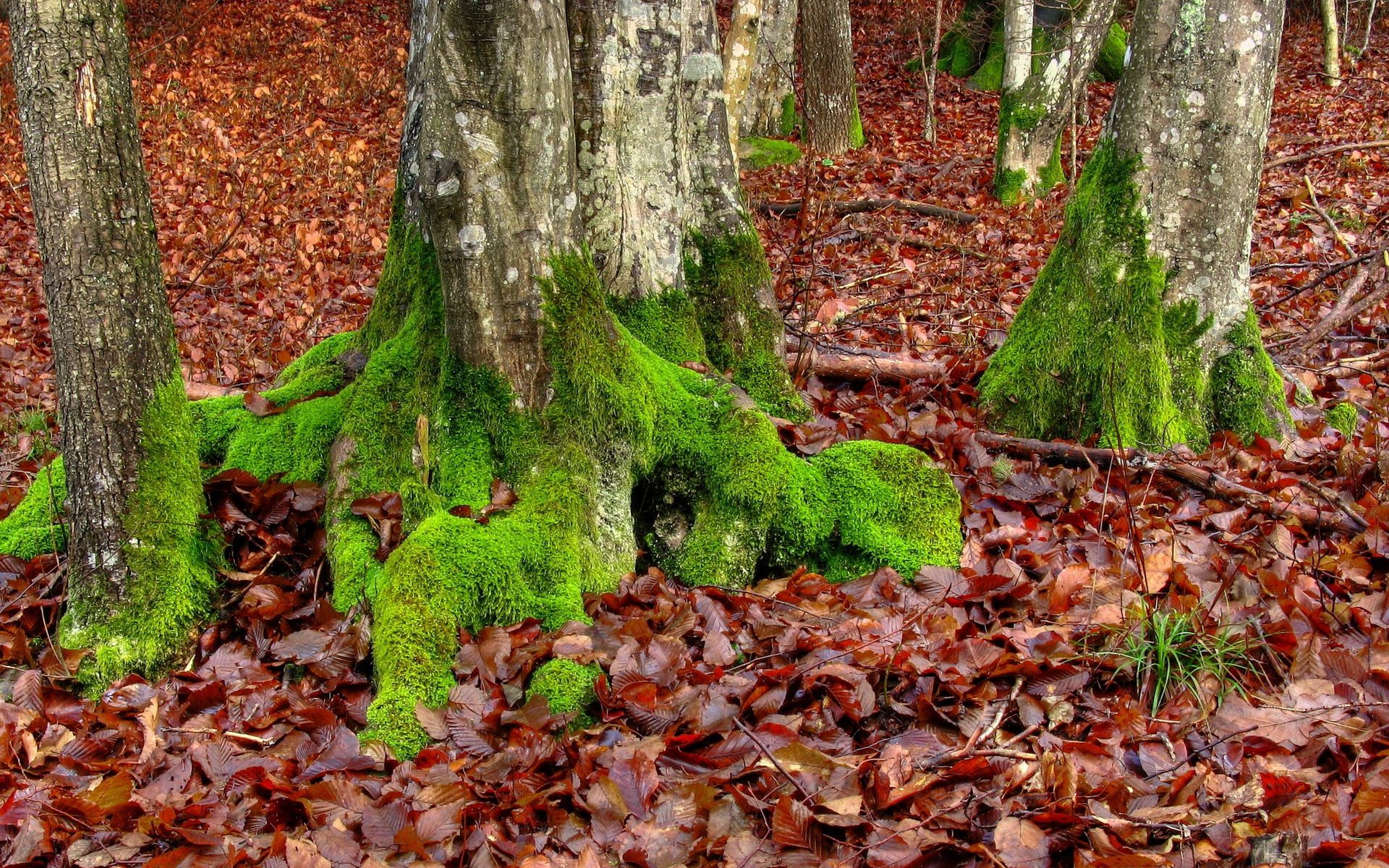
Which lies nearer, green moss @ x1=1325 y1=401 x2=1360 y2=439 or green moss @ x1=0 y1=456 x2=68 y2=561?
green moss @ x1=0 y1=456 x2=68 y2=561

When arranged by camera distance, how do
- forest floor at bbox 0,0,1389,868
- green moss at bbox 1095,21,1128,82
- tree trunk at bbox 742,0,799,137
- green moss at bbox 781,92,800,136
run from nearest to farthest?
1. forest floor at bbox 0,0,1389,868
2. tree trunk at bbox 742,0,799,137
3. green moss at bbox 781,92,800,136
4. green moss at bbox 1095,21,1128,82

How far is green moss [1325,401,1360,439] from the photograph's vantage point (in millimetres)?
5094

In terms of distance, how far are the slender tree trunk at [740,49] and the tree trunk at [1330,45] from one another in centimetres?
999

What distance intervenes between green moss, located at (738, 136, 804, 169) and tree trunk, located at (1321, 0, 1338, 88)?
9.14m

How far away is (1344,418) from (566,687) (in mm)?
4304

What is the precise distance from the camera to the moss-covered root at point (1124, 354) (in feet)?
15.9

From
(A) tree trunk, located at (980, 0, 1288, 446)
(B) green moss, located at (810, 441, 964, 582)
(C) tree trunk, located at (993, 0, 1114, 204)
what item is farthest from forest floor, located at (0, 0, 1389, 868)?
(C) tree trunk, located at (993, 0, 1114, 204)

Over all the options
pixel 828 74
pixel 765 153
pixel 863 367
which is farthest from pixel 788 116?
pixel 863 367

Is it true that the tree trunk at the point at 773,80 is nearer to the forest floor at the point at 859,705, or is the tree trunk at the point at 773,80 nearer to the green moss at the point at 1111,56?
the green moss at the point at 1111,56

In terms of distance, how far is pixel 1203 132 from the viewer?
466cm

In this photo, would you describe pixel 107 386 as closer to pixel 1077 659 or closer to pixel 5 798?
pixel 5 798

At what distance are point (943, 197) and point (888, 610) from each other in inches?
367

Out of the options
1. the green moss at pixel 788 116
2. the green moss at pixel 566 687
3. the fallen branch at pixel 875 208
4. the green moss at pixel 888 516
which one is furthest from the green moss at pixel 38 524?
A: the green moss at pixel 788 116

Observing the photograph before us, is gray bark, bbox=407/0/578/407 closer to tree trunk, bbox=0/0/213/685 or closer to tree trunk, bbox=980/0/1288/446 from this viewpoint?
tree trunk, bbox=0/0/213/685
